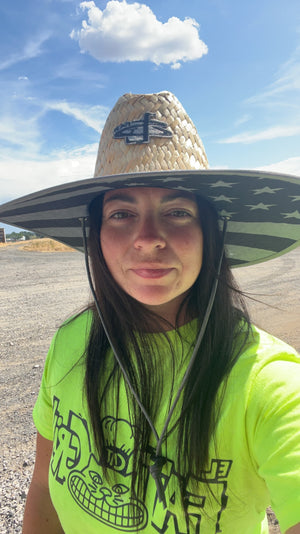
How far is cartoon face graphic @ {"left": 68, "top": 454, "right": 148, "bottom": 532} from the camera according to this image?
0.91 m

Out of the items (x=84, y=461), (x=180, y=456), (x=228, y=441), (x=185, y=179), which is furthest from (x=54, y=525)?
(x=185, y=179)

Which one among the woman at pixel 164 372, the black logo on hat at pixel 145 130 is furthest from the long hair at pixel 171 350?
the black logo on hat at pixel 145 130

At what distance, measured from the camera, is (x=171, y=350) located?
40.9 inches

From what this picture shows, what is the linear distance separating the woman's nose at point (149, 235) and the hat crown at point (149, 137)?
152 millimetres

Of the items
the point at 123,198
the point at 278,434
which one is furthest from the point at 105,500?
the point at 123,198

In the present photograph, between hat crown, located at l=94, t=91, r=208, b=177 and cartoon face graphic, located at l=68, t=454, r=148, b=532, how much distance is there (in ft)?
2.91

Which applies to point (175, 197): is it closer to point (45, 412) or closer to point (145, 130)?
point (145, 130)

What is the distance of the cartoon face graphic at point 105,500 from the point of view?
2.97 ft

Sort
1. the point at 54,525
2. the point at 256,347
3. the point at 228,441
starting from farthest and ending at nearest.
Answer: the point at 54,525 < the point at 256,347 < the point at 228,441

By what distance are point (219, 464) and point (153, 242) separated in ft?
1.96

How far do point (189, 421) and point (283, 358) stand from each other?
301 millimetres

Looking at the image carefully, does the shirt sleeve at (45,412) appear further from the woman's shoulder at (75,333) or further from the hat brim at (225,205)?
the hat brim at (225,205)

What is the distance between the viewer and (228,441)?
85cm

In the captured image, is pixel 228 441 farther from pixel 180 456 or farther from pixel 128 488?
pixel 128 488
